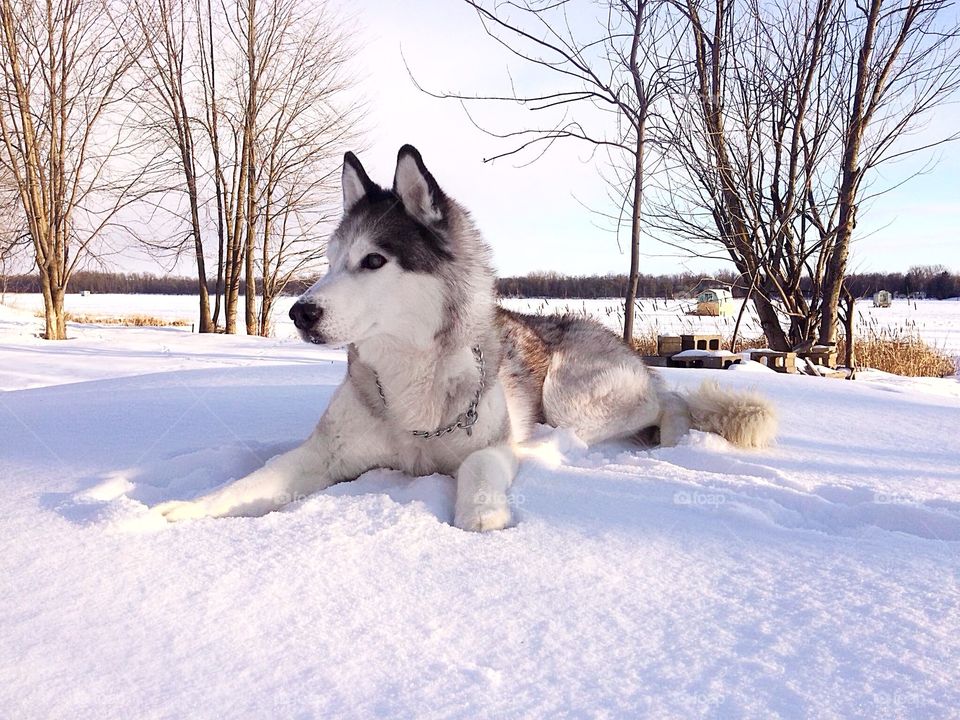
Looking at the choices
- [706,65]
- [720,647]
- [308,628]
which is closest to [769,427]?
[720,647]

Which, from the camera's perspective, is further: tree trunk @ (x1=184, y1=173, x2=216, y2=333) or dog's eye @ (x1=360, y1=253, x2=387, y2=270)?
tree trunk @ (x1=184, y1=173, x2=216, y2=333)

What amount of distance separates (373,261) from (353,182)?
0.48m

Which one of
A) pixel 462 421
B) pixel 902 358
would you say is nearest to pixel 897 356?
pixel 902 358

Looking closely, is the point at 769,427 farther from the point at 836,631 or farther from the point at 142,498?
the point at 142,498

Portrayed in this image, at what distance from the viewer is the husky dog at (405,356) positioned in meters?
2.08

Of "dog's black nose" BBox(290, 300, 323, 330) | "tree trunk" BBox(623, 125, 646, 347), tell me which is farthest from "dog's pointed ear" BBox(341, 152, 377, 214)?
"tree trunk" BBox(623, 125, 646, 347)

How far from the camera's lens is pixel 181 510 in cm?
194

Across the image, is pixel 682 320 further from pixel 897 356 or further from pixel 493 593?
pixel 493 593

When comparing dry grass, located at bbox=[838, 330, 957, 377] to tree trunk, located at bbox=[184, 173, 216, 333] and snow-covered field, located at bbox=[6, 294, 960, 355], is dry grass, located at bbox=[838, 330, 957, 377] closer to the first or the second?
snow-covered field, located at bbox=[6, 294, 960, 355]

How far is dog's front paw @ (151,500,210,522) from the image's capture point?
192 cm

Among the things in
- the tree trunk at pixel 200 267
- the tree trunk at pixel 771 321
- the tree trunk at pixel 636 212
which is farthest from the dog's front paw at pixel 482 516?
the tree trunk at pixel 200 267

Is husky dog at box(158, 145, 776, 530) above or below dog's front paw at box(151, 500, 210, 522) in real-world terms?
above

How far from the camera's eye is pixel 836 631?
1246mm

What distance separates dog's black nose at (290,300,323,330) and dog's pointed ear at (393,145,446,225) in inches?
24.7
